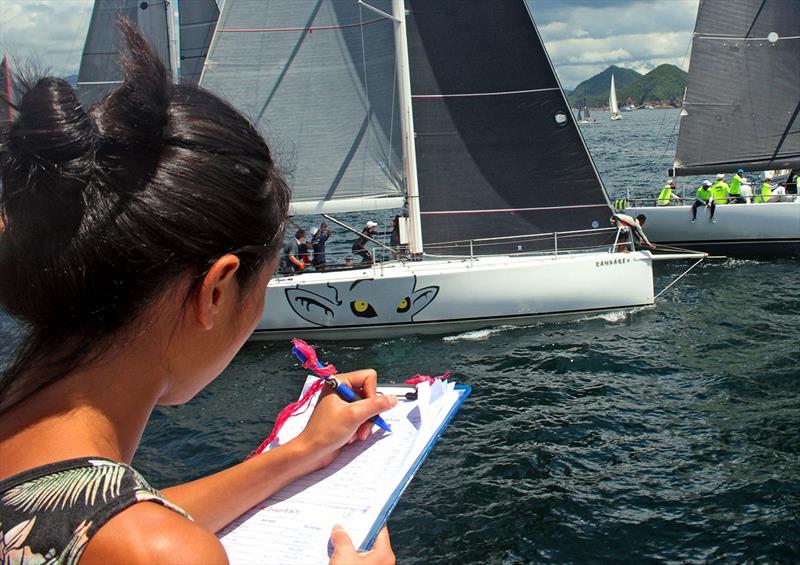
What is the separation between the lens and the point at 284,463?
1.94m

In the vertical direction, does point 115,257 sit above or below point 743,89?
below

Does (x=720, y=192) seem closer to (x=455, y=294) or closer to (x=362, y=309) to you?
(x=455, y=294)

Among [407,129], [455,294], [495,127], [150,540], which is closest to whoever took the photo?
[150,540]

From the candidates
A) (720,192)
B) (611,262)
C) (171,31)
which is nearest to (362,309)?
(611,262)

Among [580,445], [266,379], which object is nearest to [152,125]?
[580,445]

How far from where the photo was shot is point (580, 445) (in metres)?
6.87

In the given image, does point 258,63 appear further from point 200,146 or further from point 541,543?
point 200,146

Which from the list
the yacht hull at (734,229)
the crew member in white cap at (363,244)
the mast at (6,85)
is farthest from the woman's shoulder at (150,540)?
the yacht hull at (734,229)

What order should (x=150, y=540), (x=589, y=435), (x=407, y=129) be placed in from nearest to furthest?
(x=150, y=540)
(x=589, y=435)
(x=407, y=129)

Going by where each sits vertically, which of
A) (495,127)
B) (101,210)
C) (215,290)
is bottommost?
(215,290)

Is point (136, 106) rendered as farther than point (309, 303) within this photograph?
No

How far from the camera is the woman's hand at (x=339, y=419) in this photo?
6.61 feet

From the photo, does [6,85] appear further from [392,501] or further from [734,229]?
[734,229]

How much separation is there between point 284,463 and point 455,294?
9.36 m
